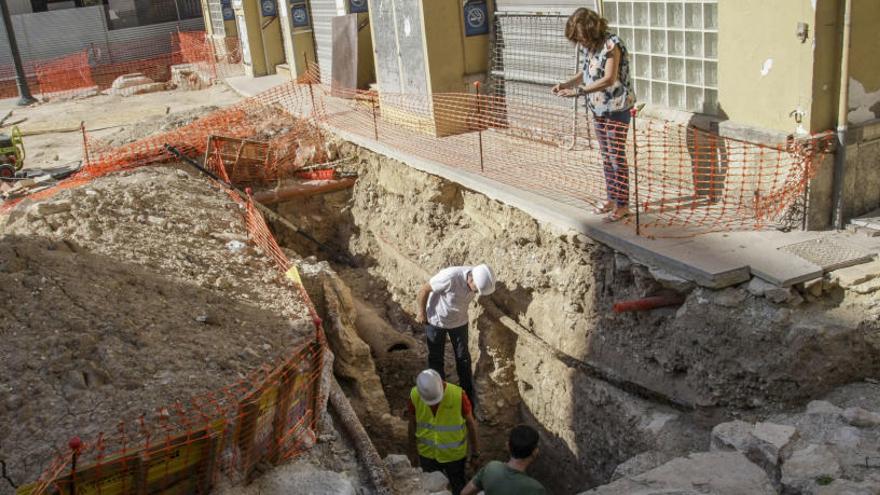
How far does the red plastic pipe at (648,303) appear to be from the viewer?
21.0 feet

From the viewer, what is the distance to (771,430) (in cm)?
500

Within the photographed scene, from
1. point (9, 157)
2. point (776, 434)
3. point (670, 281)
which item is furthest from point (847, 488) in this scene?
point (9, 157)

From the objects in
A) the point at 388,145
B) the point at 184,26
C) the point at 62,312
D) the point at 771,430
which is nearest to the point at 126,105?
the point at 184,26

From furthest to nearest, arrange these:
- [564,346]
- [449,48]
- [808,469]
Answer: [449,48]
[564,346]
[808,469]

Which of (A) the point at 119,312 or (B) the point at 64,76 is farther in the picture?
(B) the point at 64,76

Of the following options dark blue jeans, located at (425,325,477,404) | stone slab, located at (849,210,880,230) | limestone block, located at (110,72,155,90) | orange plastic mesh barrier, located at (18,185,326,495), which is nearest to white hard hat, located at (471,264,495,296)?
dark blue jeans, located at (425,325,477,404)

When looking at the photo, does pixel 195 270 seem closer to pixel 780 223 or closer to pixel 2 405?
pixel 2 405

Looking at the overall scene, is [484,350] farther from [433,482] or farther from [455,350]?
[433,482]

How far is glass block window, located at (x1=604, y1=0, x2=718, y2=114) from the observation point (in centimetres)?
761

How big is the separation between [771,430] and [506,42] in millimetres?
7359

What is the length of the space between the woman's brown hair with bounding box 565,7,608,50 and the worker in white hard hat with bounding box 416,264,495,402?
6.92ft

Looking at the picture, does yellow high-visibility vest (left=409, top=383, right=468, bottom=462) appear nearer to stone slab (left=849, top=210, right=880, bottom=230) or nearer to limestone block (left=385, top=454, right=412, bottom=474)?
limestone block (left=385, top=454, right=412, bottom=474)

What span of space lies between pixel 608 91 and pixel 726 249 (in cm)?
172

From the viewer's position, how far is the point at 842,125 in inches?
253
